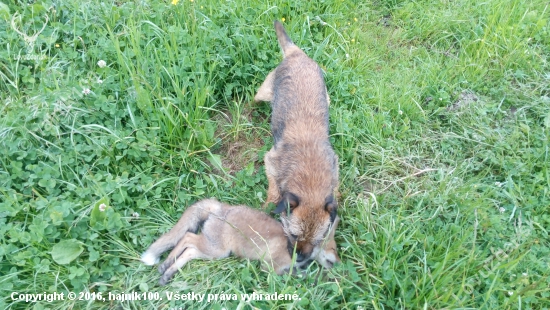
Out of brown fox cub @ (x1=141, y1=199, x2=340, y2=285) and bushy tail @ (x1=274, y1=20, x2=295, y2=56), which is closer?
brown fox cub @ (x1=141, y1=199, x2=340, y2=285)

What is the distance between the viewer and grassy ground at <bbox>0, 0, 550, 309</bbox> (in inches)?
142

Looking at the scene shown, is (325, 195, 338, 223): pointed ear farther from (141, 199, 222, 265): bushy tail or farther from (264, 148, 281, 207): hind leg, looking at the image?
(141, 199, 222, 265): bushy tail

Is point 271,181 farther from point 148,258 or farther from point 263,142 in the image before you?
point 148,258

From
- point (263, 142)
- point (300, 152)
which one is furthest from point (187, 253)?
point (263, 142)

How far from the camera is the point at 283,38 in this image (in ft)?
17.4

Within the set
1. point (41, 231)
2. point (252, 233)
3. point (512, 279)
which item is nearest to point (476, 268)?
point (512, 279)

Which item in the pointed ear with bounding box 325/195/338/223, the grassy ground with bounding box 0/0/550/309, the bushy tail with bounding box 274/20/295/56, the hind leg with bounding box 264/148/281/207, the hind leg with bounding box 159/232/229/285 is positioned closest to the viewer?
the grassy ground with bounding box 0/0/550/309

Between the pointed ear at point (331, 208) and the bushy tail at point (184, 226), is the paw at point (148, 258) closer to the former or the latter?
the bushy tail at point (184, 226)

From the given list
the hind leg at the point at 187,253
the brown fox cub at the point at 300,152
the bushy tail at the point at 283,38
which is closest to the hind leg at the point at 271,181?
the brown fox cub at the point at 300,152

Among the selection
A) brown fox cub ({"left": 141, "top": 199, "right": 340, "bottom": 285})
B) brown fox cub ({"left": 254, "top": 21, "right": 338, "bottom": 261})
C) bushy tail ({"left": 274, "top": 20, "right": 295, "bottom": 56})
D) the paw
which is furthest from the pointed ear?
bushy tail ({"left": 274, "top": 20, "right": 295, "bottom": 56})

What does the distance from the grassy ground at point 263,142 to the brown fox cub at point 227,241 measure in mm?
137

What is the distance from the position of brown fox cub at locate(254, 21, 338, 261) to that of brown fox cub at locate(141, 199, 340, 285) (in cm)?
16

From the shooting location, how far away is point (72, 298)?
3.47 metres

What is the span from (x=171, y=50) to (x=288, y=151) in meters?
1.91
